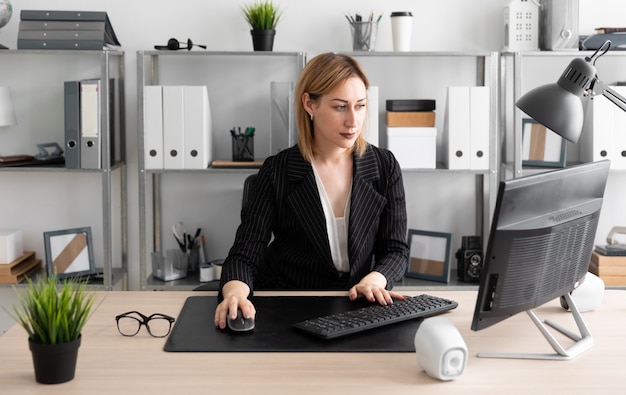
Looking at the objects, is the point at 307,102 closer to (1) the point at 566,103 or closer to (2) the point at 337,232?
(2) the point at 337,232

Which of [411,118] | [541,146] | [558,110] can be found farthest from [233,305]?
[541,146]

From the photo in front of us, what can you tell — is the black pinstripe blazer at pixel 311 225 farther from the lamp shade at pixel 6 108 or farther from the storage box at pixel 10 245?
the lamp shade at pixel 6 108

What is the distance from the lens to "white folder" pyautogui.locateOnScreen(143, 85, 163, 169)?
3.28 m

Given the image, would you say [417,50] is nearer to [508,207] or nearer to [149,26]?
[149,26]

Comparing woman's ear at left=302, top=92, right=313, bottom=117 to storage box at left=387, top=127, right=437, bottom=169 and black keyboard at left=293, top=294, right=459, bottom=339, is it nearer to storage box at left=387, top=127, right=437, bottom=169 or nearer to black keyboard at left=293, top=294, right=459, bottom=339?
black keyboard at left=293, top=294, right=459, bottom=339

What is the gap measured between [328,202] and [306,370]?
2.97 feet

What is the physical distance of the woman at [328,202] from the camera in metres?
2.32

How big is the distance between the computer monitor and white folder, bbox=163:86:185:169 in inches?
75.6

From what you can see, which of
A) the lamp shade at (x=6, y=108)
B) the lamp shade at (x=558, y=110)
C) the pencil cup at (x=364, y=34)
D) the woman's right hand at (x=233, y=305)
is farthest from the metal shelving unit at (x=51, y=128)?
the lamp shade at (x=558, y=110)

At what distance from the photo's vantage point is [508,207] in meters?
1.50

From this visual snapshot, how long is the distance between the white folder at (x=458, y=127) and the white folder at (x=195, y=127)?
1.01m

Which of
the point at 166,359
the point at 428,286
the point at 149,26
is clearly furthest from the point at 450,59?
the point at 166,359

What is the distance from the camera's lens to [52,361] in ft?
4.75

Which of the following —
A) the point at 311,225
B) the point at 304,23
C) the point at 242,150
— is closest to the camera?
the point at 311,225
